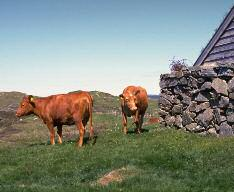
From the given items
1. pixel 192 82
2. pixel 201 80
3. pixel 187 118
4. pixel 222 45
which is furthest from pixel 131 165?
pixel 222 45

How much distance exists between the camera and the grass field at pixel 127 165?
13781mm

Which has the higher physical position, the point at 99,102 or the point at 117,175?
the point at 99,102

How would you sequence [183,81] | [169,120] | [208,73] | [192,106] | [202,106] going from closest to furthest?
[208,73]
[202,106]
[192,106]
[183,81]
[169,120]

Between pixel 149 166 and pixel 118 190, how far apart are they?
342cm

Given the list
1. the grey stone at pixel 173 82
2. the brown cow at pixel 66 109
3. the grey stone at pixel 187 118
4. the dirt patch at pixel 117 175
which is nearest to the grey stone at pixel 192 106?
the grey stone at pixel 187 118

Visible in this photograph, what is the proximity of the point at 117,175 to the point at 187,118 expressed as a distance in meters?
10.3

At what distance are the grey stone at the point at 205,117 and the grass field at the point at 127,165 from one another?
1.04 m

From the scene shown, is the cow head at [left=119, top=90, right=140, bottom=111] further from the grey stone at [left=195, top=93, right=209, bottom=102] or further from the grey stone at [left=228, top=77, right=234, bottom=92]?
the grey stone at [left=228, top=77, right=234, bottom=92]

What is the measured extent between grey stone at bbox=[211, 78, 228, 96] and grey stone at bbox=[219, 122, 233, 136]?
1523mm

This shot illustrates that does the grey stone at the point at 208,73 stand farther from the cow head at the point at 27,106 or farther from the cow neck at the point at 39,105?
the cow head at the point at 27,106

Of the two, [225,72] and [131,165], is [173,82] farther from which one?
[131,165]

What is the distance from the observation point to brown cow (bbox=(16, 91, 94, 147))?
22094 millimetres

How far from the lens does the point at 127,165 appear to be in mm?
16156

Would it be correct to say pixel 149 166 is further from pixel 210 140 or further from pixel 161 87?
pixel 161 87
